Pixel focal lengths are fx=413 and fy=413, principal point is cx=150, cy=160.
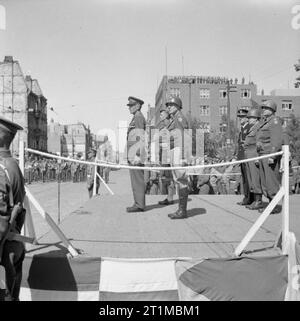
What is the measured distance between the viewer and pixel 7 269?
3158mm

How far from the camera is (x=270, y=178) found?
606 centimetres

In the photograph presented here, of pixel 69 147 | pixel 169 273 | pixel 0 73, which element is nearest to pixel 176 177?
pixel 169 273

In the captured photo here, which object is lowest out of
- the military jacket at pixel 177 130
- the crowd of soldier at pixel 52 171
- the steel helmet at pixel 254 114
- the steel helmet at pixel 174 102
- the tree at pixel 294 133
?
the crowd of soldier at pixel 52 171

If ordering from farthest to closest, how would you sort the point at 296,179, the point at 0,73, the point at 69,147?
the point at 69,147, the point at 0,73, the point at 296,179

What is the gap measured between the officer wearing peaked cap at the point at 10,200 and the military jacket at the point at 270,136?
4.07 m

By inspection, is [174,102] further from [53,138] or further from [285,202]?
[53,138]

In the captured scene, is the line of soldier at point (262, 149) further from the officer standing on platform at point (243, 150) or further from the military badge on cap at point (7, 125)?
the military badge on cap at point (7, 125)

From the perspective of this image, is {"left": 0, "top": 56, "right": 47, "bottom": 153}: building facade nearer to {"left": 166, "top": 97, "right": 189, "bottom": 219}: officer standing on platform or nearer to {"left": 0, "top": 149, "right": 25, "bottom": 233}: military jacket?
{"left": 166, "top": 97, "right": 189, "bottom": 219}: officer standing on platform

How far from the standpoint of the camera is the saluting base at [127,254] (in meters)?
3.60

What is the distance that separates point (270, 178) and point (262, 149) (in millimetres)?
575

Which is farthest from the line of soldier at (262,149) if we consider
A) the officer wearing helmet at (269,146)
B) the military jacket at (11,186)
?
the military jacket at (11,186)

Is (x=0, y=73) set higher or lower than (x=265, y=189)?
higher
